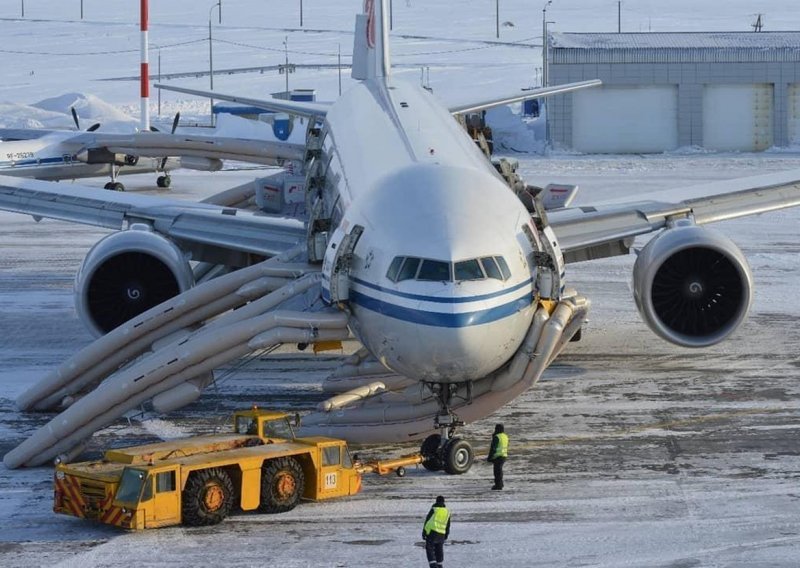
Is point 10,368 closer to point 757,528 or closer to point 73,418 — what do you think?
point 73,418

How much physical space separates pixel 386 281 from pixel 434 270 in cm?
90

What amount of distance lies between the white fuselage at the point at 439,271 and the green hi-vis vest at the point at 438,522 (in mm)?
3102

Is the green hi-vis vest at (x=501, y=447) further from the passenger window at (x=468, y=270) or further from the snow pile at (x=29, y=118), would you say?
the snow pile at (x=29, y=118)

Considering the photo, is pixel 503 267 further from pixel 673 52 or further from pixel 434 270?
pixel 673 52

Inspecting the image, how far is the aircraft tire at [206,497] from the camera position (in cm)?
2064

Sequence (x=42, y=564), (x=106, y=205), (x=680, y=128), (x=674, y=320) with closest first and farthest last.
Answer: (x=42, y=564) → (x=674, y=320) → (x=106, y=205) → (x=680, y=128)

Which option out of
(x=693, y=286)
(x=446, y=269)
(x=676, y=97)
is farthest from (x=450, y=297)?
(x=676, y=97)

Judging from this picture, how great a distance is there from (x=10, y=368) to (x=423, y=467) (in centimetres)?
1125

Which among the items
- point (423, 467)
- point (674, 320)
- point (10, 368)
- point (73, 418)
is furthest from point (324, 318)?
point (10, 368)

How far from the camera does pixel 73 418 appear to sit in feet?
78.3

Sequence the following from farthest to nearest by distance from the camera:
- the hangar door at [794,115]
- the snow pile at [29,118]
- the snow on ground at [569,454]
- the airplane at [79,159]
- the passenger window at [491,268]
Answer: the snow pile at [29,118] → the hangar door at [794,115] → the airplane at [79,159] → the passenger window at [491,268] → the snow on ground at [569,454]

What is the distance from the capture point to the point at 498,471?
73.9 ft

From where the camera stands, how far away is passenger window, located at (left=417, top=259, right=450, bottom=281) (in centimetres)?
2083

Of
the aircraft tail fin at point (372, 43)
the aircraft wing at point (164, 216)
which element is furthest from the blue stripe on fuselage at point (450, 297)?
the aircraft tail fin at point (372, 43)
